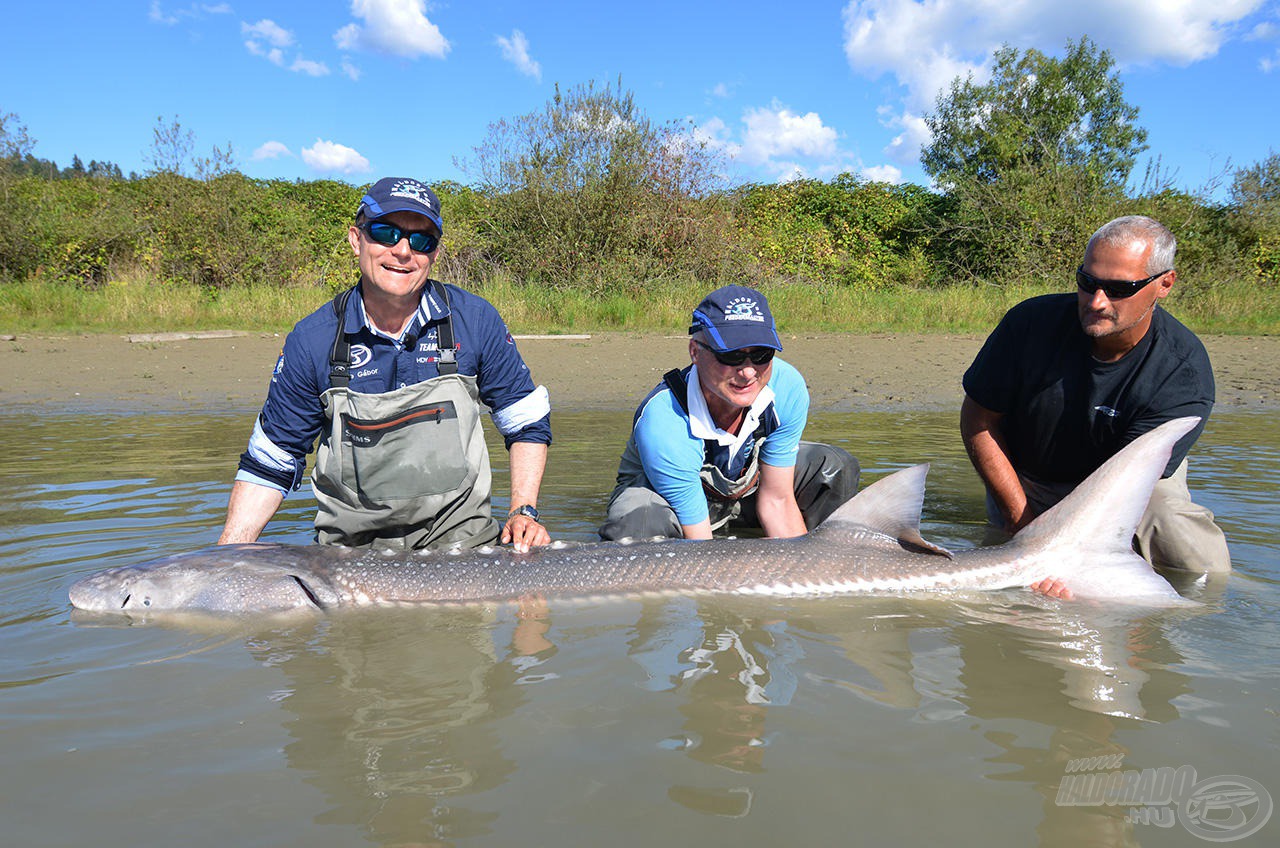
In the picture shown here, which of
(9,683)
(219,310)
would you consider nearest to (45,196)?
(219,310)

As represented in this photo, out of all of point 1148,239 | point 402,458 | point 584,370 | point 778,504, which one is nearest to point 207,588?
point 402,458

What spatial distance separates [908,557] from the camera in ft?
11.1

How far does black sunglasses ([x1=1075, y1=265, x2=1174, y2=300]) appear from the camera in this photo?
345cm

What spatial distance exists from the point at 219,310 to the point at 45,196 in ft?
23.6

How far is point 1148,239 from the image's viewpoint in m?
3.43

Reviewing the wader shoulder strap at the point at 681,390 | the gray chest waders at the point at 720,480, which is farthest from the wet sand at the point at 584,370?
the wader shoulder strap at the point at 681,390

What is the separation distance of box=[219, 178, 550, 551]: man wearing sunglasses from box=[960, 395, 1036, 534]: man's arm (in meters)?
1.86

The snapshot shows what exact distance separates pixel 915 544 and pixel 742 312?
1036mm

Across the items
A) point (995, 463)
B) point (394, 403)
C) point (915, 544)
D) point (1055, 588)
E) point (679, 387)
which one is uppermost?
point (679, 387)

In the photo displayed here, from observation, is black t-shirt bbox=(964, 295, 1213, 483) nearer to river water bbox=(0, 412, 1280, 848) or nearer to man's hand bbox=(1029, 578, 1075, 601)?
river water bbox=(0, 412, 1280, 848)

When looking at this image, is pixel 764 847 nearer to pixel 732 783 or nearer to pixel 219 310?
pixel 732 783

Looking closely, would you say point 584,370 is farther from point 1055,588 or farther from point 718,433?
point 1055,588

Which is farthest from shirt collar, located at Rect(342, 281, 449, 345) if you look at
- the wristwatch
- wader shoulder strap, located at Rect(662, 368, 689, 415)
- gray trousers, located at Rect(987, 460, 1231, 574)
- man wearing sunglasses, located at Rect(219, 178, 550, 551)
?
gray trousers, located at Rect(987, 460, 1231, 574)

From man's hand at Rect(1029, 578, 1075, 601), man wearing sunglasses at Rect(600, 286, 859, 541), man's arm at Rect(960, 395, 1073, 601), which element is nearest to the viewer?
man's hand at Rect(1029, 578, 1075, 601)
